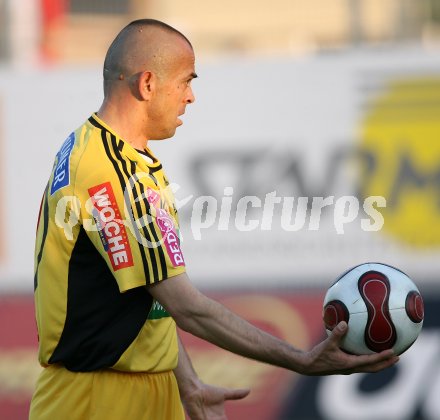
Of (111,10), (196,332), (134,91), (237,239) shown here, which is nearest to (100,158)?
(134,91)

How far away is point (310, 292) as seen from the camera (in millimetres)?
8836

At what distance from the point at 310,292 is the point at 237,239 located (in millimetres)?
765

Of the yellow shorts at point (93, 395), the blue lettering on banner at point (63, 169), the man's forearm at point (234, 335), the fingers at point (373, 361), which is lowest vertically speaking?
the yellow shorts at point (93, 395)

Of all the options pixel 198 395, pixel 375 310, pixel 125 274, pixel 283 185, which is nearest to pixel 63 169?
pixel 125 274

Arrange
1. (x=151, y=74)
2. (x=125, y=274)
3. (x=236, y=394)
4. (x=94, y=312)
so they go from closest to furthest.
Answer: (x=125, y=274) → (x=94, y=312) → (x=151, y=74) → (x=236, y=394)

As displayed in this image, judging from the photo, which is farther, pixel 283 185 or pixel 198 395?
pixel 283 185

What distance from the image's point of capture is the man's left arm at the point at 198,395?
4.43m

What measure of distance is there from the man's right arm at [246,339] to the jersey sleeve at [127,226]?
79 millimetres

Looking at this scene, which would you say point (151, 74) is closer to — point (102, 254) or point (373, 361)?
point (102, 254)

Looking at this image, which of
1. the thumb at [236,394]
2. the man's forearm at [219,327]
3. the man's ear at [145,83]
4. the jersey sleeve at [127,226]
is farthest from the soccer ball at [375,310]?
the man's ear at [145,83]

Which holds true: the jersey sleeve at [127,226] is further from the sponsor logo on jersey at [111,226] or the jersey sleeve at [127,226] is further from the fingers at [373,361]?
the fingers at [373,361]

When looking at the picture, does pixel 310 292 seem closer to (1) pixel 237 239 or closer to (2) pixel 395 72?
(1) pixel 237 239

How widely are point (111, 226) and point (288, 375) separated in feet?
17.4

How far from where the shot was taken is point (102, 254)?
3820 mm
